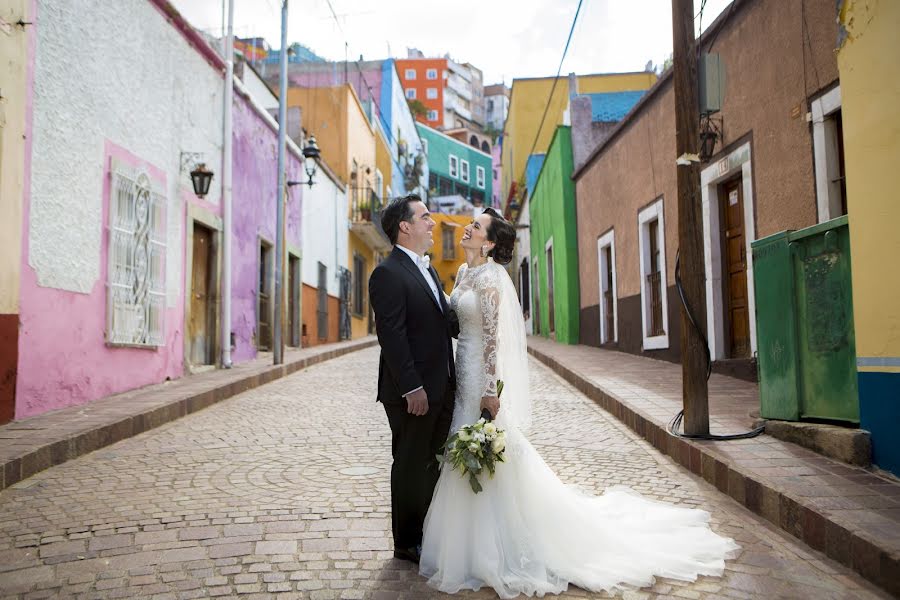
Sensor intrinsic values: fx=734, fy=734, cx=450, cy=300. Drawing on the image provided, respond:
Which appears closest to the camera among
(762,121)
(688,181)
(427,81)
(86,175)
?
(688,181)

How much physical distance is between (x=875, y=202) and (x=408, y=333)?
2.68 m

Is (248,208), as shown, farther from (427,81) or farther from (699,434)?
(427,81)

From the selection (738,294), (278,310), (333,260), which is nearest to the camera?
(738,294)

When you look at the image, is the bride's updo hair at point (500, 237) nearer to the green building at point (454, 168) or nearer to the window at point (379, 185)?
the window at point (379, 185)

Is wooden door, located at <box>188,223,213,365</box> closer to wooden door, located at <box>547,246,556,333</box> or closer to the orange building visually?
wooden door, located at <box>547,246,556,333</box>

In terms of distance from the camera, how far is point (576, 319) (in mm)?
18062

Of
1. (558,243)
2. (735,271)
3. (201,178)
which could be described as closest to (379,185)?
(558,243)

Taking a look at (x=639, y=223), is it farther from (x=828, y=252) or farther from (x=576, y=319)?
(x=828, y=252)

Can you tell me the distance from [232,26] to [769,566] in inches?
426

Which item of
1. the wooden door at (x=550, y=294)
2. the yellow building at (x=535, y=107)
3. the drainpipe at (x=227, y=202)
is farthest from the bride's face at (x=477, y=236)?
the yellow building at (x=535, y=107)

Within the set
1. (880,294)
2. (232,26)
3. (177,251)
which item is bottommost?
(880,294)

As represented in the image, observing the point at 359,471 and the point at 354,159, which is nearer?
the point at 359,471

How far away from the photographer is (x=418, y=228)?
3334 mm

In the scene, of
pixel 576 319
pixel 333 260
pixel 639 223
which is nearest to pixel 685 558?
pixel 639 223
